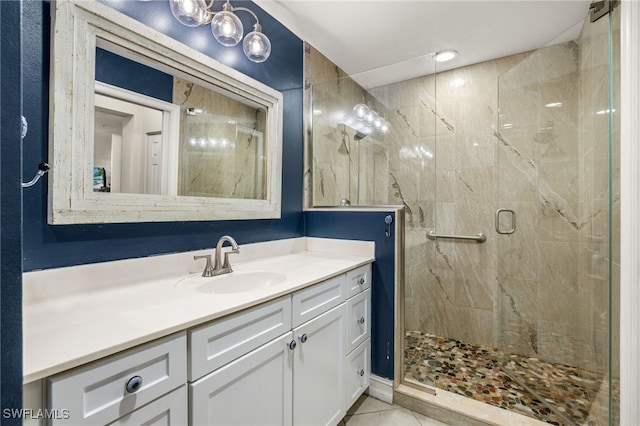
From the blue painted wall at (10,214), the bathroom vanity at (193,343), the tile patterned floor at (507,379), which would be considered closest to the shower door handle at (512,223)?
the tile patterned floor at (507,379)

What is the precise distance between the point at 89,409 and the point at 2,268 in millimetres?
395

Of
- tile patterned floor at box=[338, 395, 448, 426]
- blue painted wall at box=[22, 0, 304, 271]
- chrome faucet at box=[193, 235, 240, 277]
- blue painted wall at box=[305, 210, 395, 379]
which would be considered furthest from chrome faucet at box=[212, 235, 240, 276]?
tile patterned floor at box=[338, 395, 448, 426]

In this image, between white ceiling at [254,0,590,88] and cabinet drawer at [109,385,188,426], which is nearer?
cabinet drawer at [109,385,188,426]

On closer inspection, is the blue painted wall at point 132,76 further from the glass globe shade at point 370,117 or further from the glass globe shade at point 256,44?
the glass globe shade at point 370,117

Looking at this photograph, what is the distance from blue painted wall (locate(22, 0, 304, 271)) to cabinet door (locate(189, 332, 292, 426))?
0.66m

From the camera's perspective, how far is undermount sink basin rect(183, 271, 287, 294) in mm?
1250

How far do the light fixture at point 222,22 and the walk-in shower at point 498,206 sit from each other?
742 millimetres

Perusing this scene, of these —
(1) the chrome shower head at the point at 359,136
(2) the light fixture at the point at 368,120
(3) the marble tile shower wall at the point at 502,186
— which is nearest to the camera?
(3) the marble tile shower wall at the point at 502,186

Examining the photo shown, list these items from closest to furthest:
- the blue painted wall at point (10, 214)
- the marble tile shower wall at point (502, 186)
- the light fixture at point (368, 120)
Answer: the blue painted wall at point (10, 214) → the marble tile shower wall at point (502, 186) → the light fixture at point (368, 120)

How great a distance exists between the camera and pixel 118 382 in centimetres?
66

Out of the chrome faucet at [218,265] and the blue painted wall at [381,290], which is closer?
the chrome faucet at [218,265]

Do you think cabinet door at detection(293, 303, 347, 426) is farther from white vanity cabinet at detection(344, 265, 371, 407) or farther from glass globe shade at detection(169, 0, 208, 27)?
glass globe shade at detection(169, 0, 208, 27)

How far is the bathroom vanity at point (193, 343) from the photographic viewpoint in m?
0.62

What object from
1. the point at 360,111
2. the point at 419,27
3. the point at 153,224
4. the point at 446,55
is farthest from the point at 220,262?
the point at 446,55
